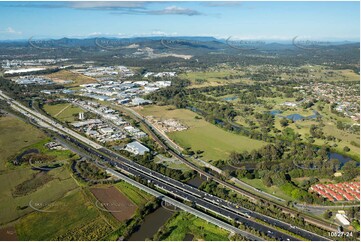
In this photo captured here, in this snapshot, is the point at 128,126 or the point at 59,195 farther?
the point at 128,126

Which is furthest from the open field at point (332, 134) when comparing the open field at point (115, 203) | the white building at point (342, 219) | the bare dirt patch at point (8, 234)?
the bare dirt patch at point (8, 234)

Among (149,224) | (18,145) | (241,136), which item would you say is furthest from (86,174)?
(241,136)

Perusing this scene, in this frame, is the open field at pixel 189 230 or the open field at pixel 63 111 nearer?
the open field at pixel 189 230

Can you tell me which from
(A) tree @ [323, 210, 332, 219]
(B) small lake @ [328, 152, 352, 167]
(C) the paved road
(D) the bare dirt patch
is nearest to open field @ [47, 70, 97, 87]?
(C) the paved road

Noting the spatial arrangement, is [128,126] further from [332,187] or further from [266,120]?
[332,187]

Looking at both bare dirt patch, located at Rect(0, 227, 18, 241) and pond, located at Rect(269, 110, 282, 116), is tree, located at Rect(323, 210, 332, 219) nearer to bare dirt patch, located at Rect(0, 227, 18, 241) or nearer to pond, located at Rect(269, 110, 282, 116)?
bare dirt patch, located at Rect(0, 227, 18, 241)

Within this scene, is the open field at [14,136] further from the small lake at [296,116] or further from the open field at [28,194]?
the small lake at [296,116]
